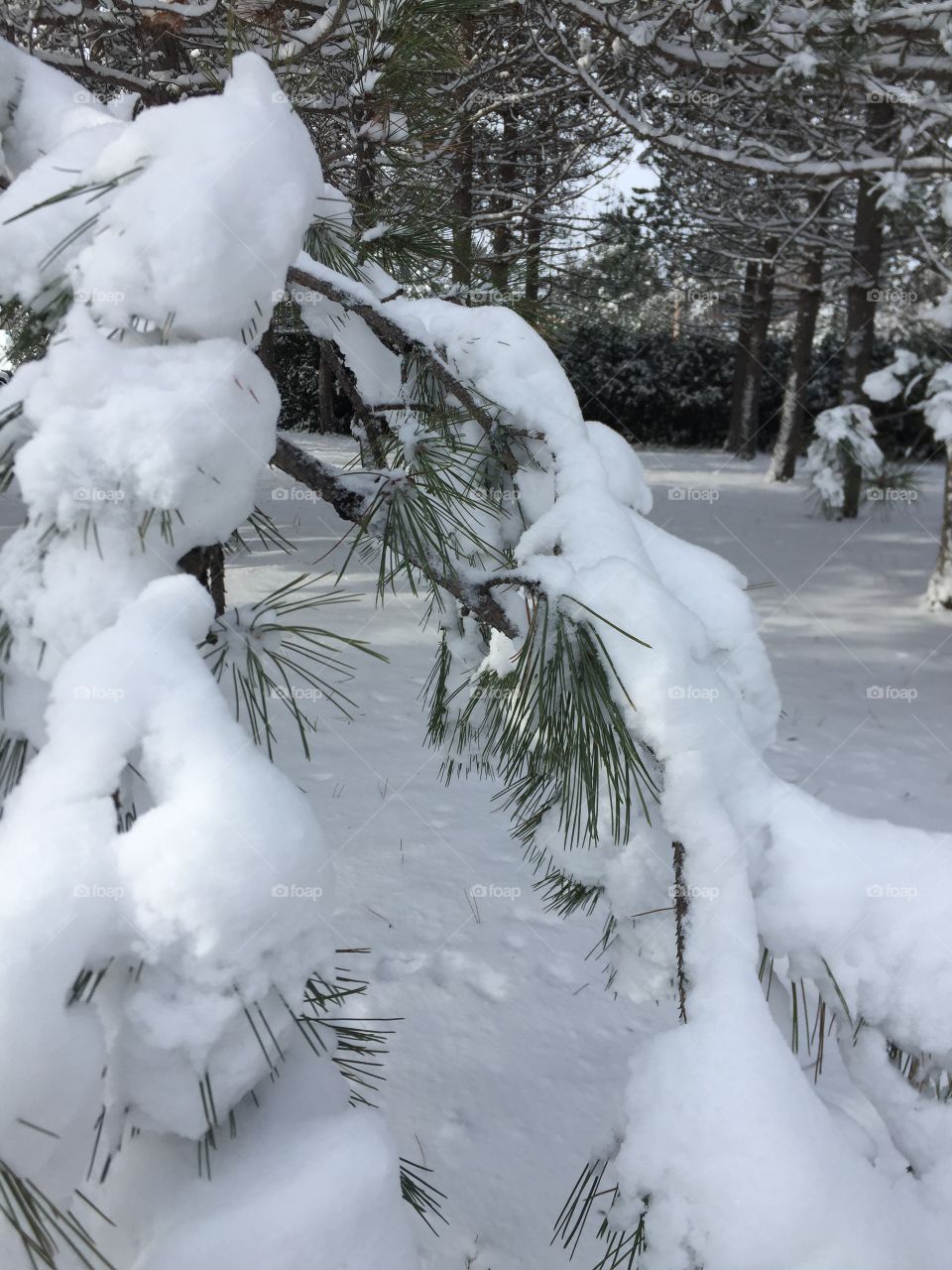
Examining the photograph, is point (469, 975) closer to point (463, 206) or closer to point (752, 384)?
point (463, 206)

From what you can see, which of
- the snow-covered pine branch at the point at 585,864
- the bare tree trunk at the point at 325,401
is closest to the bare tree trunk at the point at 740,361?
the bare tree trunk at the point at 325,401

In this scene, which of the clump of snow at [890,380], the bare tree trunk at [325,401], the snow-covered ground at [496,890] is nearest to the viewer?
the snow-covered ground at [496,890]

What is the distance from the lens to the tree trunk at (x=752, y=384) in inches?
477

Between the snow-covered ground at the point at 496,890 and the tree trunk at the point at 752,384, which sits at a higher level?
the tree trunk at the point at 752,384

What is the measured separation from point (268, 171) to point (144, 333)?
0.18 m

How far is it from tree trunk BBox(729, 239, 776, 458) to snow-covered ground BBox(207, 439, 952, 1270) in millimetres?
6671

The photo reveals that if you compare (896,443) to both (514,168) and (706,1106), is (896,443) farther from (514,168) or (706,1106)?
(706,1106)

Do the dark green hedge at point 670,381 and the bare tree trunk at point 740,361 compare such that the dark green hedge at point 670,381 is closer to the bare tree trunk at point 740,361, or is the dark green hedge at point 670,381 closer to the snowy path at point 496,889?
the bare tree trunk at point 740,361

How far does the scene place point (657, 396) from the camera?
14.8m

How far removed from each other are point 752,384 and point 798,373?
307 cm

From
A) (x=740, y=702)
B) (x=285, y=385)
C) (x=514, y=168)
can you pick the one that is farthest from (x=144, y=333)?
(x=285, y=385)

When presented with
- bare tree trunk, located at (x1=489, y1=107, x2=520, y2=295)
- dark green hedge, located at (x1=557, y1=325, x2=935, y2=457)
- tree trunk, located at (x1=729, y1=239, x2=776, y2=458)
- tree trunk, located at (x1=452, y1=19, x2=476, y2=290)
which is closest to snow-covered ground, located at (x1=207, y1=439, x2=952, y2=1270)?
tree trunk, located at (x1=452, y1=19, x2=476, y2=290)

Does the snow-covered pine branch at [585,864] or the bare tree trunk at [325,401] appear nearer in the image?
the snow-covered pine branch at [585,864]

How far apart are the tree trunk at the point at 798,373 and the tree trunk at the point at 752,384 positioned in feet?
4.19
